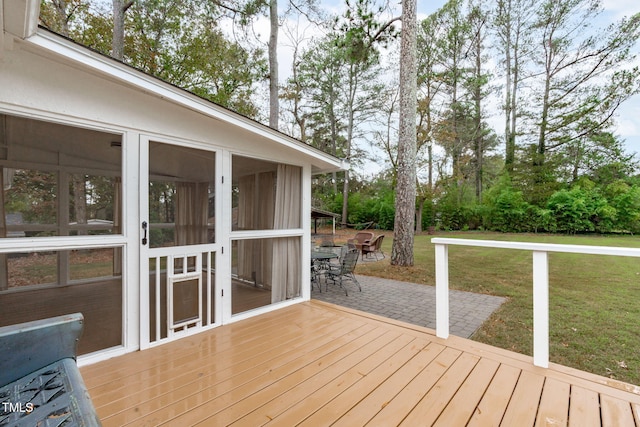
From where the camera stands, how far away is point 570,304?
4.73 metres

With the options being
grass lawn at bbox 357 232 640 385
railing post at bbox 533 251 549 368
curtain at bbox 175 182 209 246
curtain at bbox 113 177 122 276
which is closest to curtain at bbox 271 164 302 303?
curtain at bbox 175 182 209 246

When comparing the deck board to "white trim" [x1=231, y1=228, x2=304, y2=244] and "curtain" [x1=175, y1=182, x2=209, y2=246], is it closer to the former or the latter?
"white trim" [x1=231, y1=228, x2=304, y2=244]

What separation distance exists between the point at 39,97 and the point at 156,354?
2.27 meters

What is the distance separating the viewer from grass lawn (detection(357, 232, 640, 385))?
3.13 meters

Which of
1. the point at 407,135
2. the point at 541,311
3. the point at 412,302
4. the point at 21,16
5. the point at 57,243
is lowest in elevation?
the point at 412,302

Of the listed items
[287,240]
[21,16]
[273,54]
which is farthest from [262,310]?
[273,54]

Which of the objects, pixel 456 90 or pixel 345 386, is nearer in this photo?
pixel 345 386

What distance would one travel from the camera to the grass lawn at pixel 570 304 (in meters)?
3.13

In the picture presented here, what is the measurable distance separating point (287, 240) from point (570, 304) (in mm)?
4640

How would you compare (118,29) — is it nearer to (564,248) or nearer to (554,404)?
(564,248)

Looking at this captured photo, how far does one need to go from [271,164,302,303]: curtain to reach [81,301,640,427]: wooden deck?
1.05m

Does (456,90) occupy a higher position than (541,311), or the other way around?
(456,90)

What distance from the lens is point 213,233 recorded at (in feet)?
10.8

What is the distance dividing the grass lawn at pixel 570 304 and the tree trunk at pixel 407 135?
94 centimetres
